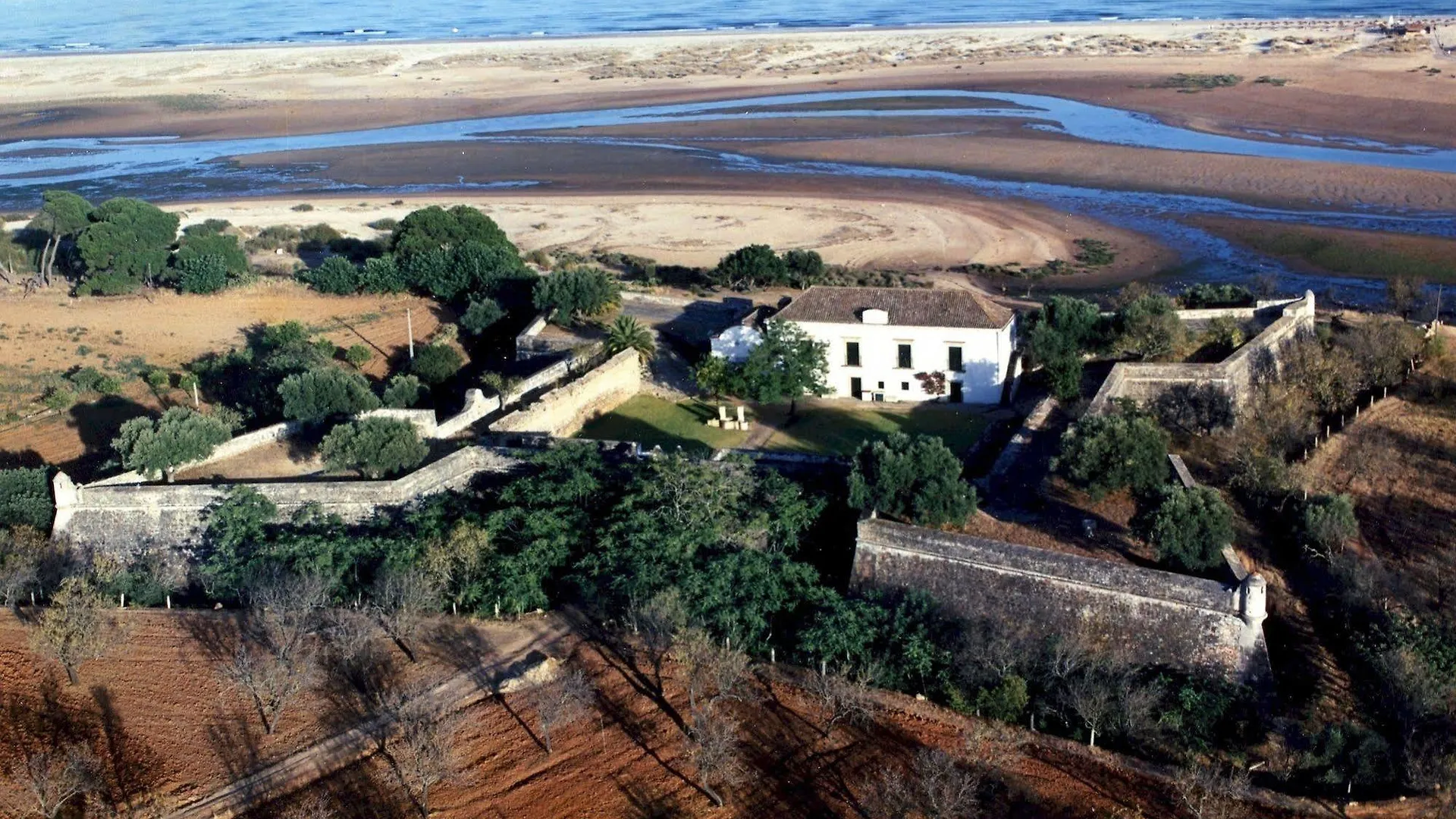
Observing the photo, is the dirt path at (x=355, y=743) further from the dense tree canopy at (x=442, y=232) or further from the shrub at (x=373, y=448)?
the dense tree canopy at (x=442, y=232)

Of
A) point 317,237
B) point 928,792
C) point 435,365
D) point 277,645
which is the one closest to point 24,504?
point 277,645

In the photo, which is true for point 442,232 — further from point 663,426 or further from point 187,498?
point 187,498

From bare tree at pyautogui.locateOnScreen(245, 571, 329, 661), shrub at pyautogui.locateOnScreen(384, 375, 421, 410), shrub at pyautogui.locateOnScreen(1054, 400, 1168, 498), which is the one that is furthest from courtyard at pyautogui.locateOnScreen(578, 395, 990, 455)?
bare tree at pyautogui.locateOnScreen(245, 571, 329, 661)

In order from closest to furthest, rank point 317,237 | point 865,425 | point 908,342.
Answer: point 865,425, point 908,342, point 317,237

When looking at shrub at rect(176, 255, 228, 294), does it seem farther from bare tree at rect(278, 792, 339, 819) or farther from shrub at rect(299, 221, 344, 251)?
bare tree at rect(278, 792, 339, 819)

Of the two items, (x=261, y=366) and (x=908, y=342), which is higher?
(x=908, y=342)

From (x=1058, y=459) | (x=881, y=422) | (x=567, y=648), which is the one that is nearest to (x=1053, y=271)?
(x=881, y=422)

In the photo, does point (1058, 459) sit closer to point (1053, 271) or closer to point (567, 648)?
point (567, 648)
